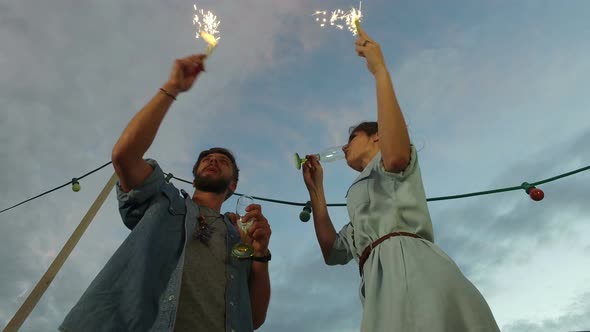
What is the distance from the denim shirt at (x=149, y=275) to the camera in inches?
87.3

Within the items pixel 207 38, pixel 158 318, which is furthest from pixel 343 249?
pixel 207 38

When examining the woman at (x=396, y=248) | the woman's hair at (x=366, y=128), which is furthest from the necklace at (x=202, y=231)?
the woman's hair at (x=366, y=128)

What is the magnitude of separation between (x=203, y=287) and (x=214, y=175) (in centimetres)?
121

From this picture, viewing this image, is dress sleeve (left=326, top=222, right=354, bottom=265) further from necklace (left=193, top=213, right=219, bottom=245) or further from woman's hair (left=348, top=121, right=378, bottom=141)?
necklace (left=193, top=213, right=219, bottom=245)

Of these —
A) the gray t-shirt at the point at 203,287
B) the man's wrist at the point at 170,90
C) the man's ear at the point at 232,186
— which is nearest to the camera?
the gray t-shirt at the point at 203,287

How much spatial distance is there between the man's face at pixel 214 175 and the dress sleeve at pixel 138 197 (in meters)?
0.72

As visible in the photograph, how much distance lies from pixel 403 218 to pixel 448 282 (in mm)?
455

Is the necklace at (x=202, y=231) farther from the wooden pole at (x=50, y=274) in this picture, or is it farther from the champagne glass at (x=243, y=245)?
the wooden pole at (x=50, y=274)

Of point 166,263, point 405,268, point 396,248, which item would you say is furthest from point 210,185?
point 405,268

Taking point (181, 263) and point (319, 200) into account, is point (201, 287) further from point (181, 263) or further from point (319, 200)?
point (319, 200)

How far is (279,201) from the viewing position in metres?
5.66

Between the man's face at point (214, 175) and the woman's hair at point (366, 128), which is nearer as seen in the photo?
the woman's hair at point (366, 128)

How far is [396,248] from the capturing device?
2.01 meters

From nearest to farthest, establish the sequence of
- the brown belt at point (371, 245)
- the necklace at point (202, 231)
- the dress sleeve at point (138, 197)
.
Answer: the brown belt at point (371, 245), the dress sleeve at point (138, 197), the necklace at point (202, 231)
